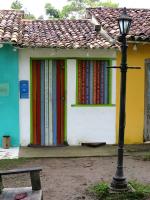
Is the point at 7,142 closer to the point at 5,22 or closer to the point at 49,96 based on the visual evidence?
the point at 49,96

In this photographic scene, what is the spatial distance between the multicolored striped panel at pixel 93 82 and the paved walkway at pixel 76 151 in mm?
1258

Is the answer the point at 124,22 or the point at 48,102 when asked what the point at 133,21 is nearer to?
the point at 48,102

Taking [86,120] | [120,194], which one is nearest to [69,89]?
[86,120]

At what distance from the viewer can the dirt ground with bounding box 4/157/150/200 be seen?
8203 mm

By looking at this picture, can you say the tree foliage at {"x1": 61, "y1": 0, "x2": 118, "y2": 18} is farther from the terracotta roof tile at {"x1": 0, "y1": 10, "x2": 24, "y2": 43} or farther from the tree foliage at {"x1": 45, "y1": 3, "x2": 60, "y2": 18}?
the terracotta roof tile at {"x1": 0, "y1": 10, "x2": 24, "y2": 43}

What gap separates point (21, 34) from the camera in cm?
1263

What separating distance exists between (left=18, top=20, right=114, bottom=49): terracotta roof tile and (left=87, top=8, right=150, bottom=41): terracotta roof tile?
33cm

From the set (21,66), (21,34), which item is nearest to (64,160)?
(21,66)

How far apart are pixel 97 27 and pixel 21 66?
2420 mm

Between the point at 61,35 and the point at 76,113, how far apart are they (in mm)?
2109

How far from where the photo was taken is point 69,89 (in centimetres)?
1234

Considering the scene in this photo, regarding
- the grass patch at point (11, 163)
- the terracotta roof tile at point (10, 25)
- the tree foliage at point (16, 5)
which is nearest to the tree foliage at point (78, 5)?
the tree foliage at point (16, 5)

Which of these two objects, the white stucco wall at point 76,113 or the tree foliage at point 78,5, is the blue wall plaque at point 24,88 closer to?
Answer: the white stucco wall at point 76,113

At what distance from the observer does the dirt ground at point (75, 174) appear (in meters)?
8.20
